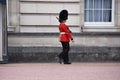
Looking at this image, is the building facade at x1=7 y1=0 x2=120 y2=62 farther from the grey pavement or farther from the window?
the grey pavement

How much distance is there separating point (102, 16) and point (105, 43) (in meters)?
1.15

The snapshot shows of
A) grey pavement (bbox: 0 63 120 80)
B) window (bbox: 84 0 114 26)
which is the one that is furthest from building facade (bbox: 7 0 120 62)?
grey pavement (bbox: 0 63 120 80)

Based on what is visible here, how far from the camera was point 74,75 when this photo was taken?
14211mm

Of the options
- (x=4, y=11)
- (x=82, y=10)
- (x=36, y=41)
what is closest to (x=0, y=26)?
(x=4, y=11)

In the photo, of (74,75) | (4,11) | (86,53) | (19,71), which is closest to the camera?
(74,75)

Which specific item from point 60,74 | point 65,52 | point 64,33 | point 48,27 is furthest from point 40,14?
point 60,74

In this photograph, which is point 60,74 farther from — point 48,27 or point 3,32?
point 48,27

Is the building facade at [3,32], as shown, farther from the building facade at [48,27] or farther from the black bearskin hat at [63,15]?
the black bearskin hat at [63,15]

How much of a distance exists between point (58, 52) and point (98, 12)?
227 centimetres

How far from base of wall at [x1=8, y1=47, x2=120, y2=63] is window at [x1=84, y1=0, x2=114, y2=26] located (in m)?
1.11

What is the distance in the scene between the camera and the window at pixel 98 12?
67.8 ft

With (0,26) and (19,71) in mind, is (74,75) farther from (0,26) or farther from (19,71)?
(0,26)

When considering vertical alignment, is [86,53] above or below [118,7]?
below

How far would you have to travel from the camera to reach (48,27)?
2012 cm
